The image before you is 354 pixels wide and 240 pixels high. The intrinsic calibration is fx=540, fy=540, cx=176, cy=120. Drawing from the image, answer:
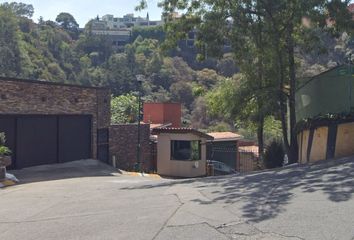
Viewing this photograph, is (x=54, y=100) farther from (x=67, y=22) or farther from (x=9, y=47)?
(x=67, y=22)

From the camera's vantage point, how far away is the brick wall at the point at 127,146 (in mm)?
29562

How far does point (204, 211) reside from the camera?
9578 millimetres

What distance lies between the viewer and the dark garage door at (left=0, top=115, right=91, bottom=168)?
2242cm

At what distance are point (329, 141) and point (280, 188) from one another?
20.8ft

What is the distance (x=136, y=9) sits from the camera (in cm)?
2097

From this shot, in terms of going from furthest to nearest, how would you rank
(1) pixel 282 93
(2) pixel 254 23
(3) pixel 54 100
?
(3) pixel 54 100 → (1) pixel 282 93 → (2) pixel 254 23

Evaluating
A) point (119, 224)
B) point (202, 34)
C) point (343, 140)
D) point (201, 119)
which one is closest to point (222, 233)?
→ point (119, 224)

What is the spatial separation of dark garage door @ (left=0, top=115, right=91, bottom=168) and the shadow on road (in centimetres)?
1175

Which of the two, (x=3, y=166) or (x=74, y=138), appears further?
(x=74, y=138)

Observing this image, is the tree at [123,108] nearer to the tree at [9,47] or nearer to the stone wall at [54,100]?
the stone wall at [54,100]

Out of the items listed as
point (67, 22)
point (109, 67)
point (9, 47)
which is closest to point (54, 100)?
point (9, 47)

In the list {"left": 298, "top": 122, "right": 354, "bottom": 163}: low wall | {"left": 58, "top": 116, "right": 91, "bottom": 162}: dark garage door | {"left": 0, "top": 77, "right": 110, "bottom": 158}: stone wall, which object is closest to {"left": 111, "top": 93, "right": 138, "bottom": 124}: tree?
{"left": 0, "top": 77, "right": 110, "bottom": 158}: stone wall

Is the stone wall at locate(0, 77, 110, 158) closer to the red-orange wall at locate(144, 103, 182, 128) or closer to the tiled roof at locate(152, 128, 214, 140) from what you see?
the tiled roof at locate(152, 128, 214, 140)

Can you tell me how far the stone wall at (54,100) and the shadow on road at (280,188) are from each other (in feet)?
38.3
